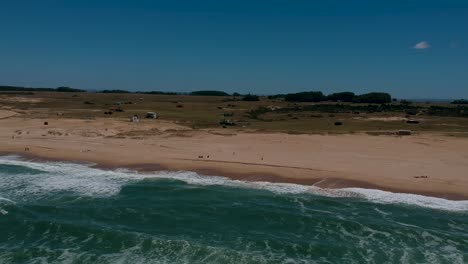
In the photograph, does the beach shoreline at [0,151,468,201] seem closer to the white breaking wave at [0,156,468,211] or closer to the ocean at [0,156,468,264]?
the white breaking wave at [0,156,468,211]

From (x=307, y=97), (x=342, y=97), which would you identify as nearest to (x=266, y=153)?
(x=307, y=97)

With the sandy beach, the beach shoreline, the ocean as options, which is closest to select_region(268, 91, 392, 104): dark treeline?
the sandy beach

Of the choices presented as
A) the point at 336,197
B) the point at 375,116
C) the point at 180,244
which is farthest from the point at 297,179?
the point at 375,116

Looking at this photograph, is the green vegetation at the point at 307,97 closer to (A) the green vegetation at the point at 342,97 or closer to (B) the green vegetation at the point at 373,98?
(A) the green vegetation at the point at 342,97

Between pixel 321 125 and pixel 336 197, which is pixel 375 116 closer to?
pixel 321 125

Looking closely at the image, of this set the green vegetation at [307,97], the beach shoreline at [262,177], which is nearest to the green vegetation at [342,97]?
the green vegetation at [307,97]

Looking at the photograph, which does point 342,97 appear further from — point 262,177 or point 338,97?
point 262,177
